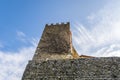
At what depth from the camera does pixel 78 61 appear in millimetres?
15836

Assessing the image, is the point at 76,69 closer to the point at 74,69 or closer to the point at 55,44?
the point at 74,69

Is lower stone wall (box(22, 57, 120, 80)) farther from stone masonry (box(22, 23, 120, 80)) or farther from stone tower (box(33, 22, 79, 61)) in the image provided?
stone tower (box(33, 22, 79, 61))

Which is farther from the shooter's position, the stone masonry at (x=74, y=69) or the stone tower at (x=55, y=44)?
the stone tower at (x=55, y=44)

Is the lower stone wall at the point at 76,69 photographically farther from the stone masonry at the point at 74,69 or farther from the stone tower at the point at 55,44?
the stone tower at the point at 55,44

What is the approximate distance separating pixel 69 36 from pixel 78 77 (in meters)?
11.8

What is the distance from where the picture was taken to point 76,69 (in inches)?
603

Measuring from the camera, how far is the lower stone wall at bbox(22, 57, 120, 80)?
14.5 metres

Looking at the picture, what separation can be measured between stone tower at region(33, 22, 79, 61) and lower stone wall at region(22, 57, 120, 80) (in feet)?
24.9

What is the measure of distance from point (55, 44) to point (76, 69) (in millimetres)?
10446

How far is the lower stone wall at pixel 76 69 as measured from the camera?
47.5ft

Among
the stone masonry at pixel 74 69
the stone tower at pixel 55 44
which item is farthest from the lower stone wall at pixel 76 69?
the stone tower at pixel 55 44

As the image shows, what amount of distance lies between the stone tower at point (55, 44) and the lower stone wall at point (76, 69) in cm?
759

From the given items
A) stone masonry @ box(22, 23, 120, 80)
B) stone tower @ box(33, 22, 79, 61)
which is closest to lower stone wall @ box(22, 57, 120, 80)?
stone masonry @ box(22, 23, 120, 80)

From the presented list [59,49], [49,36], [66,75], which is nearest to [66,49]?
[59,49]
